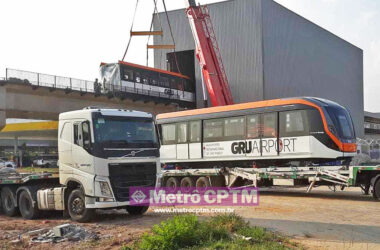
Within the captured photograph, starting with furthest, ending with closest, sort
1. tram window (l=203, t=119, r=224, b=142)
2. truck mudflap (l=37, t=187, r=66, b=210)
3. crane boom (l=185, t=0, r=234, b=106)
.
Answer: crane boom (l=185, t=0, r=234, b=106) → tram window (l=203, t=119, r=224, b=142) → truck mudflap (l=37, t=187, r=66, b=210)

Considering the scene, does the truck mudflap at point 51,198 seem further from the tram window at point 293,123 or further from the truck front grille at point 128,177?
the tram window at point 293,123

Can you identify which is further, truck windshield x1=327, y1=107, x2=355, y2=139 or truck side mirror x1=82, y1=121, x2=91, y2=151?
truck windshield x1=327, y1=107, x2=355, y2=139

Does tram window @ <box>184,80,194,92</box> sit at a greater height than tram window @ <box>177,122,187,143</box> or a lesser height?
greater

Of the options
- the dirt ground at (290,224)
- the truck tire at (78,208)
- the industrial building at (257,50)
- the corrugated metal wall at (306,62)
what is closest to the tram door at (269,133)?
the dirt ground at (290,224)

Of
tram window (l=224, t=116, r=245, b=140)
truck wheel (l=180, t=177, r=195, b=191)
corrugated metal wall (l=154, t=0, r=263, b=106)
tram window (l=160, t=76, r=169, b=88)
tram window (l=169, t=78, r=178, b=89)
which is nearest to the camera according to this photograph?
tram window (l=224, t=116, r=245, b=140)

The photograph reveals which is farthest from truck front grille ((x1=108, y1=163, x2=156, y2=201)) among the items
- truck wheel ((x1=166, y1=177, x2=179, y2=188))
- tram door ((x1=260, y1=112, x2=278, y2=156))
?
truck wheel ((x1=166, y1=177, x2=179, y2=188))

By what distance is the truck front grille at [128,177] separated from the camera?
435 inches

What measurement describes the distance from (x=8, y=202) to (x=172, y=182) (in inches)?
291

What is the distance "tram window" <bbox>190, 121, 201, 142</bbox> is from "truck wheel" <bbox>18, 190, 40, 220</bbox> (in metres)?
8.01

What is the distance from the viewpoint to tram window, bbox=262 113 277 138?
16.3 meters

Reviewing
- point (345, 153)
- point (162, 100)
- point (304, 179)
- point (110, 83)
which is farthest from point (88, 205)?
point (162, 100)

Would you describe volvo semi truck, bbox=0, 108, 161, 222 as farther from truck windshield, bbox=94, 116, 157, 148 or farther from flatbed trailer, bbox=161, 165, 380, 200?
flatbed trailer, bbox=161, 165, 380, 200

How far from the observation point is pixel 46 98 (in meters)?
31.7

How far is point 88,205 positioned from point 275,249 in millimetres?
5485
